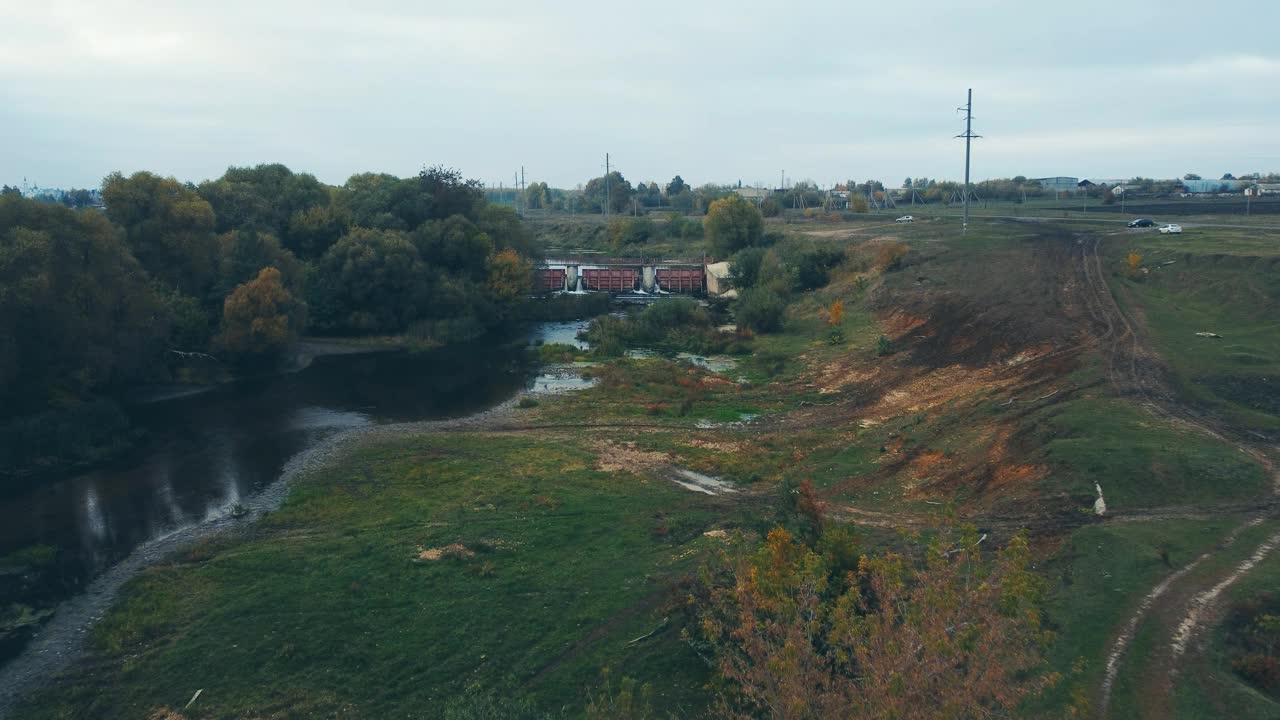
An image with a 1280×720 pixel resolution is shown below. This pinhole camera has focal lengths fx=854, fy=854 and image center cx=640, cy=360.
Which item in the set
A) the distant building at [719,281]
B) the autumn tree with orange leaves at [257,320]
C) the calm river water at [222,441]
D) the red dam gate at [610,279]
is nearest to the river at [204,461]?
the calm river water at [222,441]

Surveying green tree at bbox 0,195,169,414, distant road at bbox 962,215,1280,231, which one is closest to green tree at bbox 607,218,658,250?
distant road at bbox 962,215,1280,231

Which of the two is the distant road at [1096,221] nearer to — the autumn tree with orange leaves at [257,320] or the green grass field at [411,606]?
the green grass field at [411,606]

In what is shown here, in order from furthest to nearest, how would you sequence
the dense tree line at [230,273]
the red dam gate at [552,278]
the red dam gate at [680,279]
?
the red dam gate at [680,279] < the red dam gate at [552,278] < the dense tree line at [230,273]

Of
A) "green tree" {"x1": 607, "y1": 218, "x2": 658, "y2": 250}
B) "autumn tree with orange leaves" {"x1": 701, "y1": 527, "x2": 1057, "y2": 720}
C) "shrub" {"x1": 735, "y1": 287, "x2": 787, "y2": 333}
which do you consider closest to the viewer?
"autumn tree with orange leaves" {"x1": 701, "y1": 527, "x2": 1057, "y2": 720}

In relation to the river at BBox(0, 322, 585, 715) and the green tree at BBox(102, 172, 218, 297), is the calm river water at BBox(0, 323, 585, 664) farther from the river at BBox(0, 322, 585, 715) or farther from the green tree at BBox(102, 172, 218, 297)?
the green tree at BBox(102, 172, 218, 297)

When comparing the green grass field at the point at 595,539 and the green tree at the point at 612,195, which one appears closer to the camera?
the green grass field at the point at 595,539

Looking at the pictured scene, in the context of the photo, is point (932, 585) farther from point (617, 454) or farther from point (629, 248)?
point (629, 248)

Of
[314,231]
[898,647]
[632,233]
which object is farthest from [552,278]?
[898,647]
